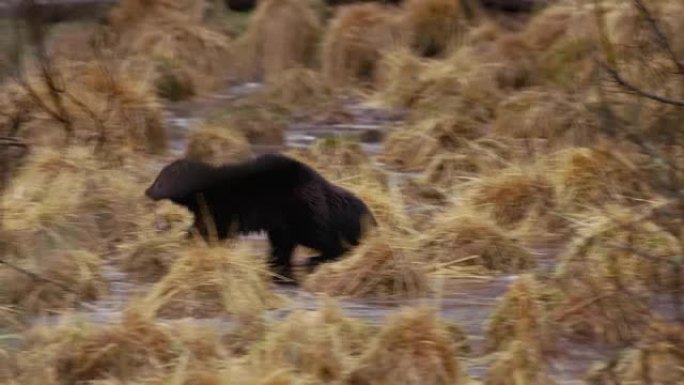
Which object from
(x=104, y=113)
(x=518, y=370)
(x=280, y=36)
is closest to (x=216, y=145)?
(x=104, y=113)

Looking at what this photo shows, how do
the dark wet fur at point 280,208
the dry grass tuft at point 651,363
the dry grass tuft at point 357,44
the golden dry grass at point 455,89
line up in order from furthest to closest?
the dry grass tuft at point 357,44
the golden dry grass at point 455,89
the dark wet fur at point 280,208
the dry grass tuft at point 651,363

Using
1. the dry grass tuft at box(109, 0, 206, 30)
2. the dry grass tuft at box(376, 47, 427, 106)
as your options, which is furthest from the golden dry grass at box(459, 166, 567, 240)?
the dry grass tuft at box(109, 0, 206, 30)

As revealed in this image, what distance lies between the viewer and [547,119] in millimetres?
12852

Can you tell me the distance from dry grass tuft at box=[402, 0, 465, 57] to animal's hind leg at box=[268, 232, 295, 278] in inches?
278

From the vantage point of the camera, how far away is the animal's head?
9.39 m

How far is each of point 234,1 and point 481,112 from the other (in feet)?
19.6

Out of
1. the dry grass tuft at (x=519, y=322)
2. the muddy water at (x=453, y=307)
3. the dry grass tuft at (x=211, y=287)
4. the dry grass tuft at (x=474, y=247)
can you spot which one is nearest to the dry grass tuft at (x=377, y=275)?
the muddy water at (x=453, y=307)

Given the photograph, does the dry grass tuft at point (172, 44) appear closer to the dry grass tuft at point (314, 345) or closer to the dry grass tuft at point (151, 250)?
the dry grass tuft at point (151, 250)

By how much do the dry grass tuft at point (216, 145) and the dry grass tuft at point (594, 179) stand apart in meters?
2.70

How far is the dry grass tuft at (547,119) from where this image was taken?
40.8ft

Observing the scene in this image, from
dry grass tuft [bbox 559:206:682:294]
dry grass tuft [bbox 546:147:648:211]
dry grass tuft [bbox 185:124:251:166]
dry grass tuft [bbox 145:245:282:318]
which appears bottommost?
dry grass tuft [bbox 185:124:251:166]

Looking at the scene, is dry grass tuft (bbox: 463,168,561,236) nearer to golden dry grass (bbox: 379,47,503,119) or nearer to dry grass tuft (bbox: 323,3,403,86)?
golden dry grass (bbox: 379,47,503,119)

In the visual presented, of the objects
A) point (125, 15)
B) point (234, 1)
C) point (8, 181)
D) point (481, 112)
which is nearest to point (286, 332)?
point (8, 181)

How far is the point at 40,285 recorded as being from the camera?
833 cm
